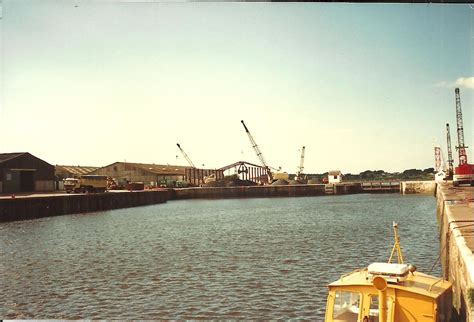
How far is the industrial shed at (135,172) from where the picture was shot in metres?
81.6

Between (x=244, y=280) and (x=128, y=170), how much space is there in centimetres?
6944

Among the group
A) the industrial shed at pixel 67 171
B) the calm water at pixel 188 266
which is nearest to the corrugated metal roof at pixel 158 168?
the industrial shed at pixel 67 171

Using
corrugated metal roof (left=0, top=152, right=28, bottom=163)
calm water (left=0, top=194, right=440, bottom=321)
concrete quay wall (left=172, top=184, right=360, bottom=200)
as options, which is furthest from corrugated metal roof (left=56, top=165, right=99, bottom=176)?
calm water (left=0, top=194, right=440, bottom=321)

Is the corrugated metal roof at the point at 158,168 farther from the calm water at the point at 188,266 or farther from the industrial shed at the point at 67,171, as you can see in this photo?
the calm water at the point at 188,266

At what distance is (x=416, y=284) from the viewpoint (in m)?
10.7

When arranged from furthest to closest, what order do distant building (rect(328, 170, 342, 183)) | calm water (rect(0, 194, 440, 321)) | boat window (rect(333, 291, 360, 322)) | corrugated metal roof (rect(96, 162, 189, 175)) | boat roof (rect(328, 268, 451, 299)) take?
distant building (rect(328, 170, 342, 183)) < corrugated metal roof (rect(96, 162, 189, 175)) < calm water (rect(0, 194, 440, 321)) < boat window (rect(333, 291, 360, 322)) < boat roof (rect(328, 268, 451, 299))

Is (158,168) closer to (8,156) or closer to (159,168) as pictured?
(159,168)

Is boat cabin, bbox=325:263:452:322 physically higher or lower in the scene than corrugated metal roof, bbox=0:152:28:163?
lower

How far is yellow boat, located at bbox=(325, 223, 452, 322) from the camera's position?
9.95 metres

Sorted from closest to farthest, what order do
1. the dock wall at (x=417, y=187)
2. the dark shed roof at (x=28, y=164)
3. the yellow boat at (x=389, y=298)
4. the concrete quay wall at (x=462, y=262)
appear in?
the concrete quay wall at (x=462, y=262)
the yellow boat at (x=389, y=298)
the dark shed roof at (x=28, y=164)
the dock wall at (x=417, y=187)

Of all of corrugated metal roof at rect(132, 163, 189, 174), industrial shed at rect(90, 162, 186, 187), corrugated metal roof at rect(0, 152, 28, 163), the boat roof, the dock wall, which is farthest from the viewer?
the dock wall

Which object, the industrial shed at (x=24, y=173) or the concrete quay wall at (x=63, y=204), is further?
the industrial shed at (x=24, y=173)

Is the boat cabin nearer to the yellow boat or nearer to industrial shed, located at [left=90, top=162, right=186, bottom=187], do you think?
the yellow boat

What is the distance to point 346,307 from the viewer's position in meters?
10.7
